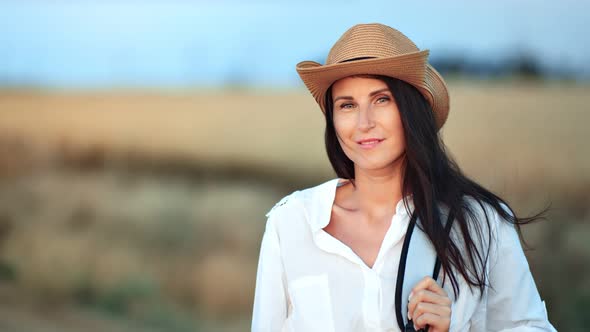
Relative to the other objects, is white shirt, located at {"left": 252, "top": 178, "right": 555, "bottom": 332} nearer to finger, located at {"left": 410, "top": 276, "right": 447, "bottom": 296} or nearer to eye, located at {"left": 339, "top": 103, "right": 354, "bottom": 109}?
finger, located at {"left": 410, "top": 276, "right": 447, "bottom": 296}

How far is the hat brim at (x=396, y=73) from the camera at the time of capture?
7.04 ft

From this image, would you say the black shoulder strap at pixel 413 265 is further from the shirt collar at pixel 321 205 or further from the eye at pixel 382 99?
the eye at pixel 382 99

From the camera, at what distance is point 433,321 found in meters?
2.02

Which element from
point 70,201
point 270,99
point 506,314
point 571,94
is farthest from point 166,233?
point 506,314

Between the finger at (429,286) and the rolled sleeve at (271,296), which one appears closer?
the finger at (429,286)

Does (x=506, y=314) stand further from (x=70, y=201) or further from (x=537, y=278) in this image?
(x=70, y=201)

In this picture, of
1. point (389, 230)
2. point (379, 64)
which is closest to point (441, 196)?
point (389, 230)

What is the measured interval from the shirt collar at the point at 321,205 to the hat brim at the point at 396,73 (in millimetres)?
258

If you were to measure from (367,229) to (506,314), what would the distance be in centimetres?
43

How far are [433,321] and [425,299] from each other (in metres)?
0.05

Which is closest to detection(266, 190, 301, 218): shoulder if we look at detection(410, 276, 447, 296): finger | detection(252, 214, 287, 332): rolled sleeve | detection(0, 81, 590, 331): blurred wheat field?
detection(252, 214, 287, 332): rolled sleeve

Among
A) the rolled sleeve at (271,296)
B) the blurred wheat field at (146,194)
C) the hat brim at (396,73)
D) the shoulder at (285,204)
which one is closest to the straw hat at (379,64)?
the hat brim at (396,73)

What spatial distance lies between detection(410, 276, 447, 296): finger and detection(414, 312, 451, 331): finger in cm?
6

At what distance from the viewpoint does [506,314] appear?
2.18m
